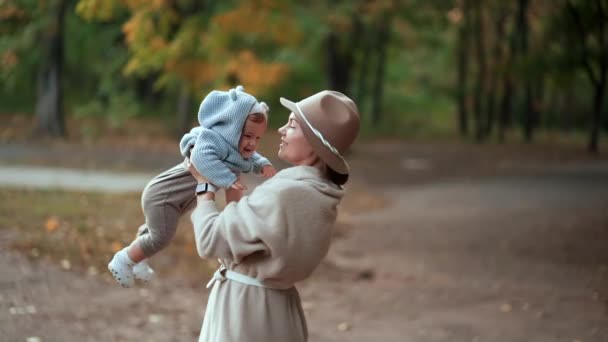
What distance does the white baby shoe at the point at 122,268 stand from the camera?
10.3 feet

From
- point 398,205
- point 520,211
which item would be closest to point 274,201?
point 520,211

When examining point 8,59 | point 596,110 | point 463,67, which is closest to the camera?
point 8,59

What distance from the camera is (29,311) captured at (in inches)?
225

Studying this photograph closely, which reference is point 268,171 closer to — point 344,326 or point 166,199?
point 166,199

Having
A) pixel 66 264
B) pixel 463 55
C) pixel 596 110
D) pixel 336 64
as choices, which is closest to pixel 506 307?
pixel 66 264

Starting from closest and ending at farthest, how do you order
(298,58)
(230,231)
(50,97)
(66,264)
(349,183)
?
(230,231), (66,264), (349,183), (50,97), (298,58)

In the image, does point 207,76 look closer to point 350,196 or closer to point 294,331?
point 350,196

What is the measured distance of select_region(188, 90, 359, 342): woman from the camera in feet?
8.98

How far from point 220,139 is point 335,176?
45 centimetres

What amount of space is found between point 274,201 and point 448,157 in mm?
21847

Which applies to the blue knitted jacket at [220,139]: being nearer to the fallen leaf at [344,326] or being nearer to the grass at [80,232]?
the fallen leaf at [344,326]

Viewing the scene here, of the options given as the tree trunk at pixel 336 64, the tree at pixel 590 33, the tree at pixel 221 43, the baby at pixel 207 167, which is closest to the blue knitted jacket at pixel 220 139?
the baby at pixel 207 167

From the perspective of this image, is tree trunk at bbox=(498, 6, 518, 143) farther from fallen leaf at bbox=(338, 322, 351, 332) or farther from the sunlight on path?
fallen leaf at bbox=(338, 322, 351, 332)

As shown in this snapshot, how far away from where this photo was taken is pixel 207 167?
2789 mm
